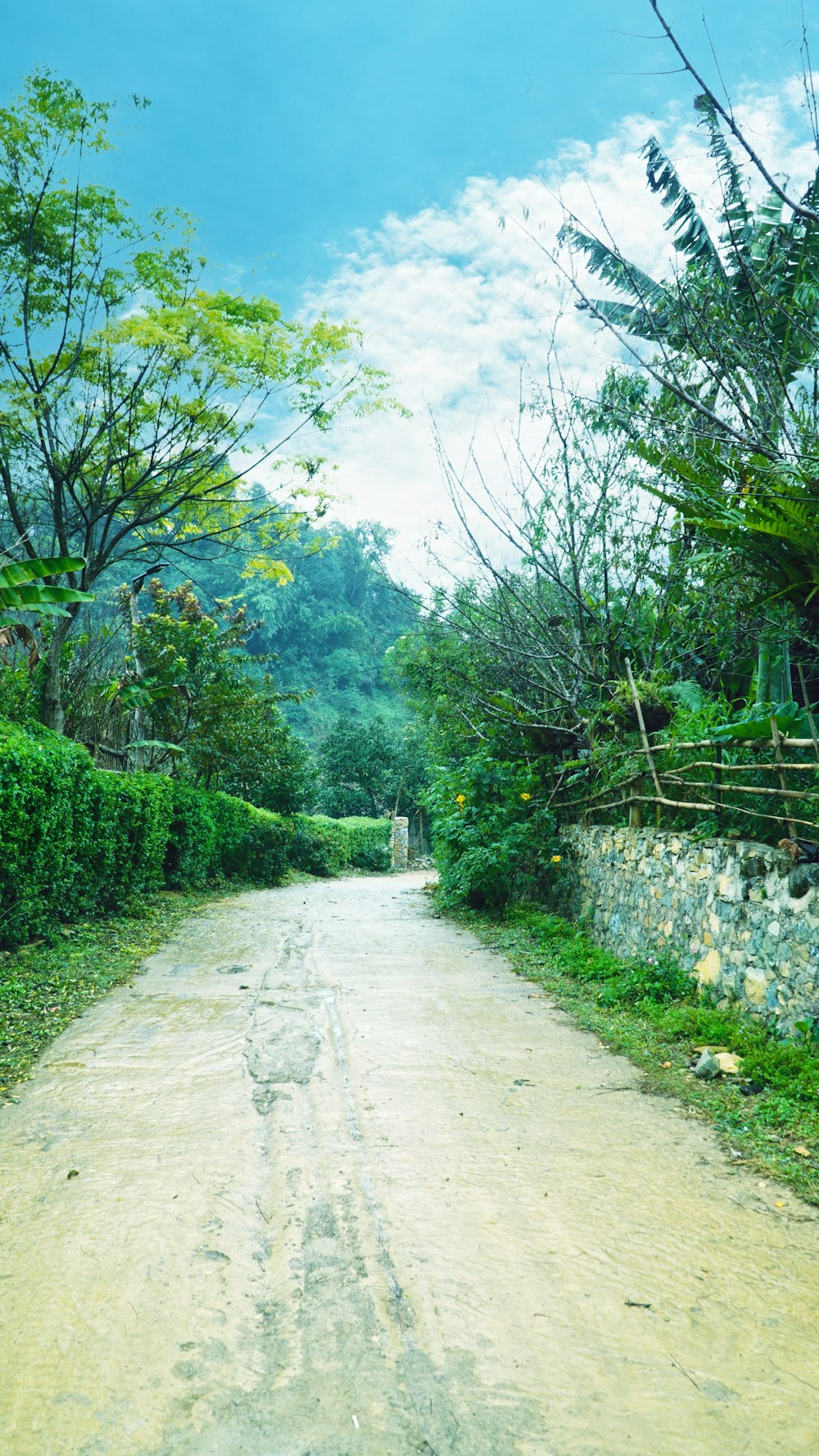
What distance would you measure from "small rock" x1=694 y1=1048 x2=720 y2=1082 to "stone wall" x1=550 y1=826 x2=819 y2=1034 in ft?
1.40

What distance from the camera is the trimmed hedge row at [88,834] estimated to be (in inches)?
276

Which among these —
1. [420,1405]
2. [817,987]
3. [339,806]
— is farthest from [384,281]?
[339,806]

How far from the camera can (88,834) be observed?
28.8 feet

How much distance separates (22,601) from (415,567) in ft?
15.1

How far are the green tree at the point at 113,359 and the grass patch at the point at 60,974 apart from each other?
3.99 meters

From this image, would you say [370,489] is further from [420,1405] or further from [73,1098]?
[420,1405]

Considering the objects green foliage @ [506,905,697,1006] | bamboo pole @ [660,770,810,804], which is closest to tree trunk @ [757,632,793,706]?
bamboo pole @ [660,770,810,804]

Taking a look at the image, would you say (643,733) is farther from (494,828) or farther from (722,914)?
(494,828)

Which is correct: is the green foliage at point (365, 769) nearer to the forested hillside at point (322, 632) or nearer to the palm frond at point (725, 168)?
the forested hillside at point (322, 632)

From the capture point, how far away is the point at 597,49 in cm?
430

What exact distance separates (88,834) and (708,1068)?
22.6ft

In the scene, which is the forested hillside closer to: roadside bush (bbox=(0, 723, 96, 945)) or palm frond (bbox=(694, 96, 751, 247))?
roadside bush (bbox=(0, 723, 96, 945))

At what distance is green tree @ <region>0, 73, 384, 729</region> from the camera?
399 inches

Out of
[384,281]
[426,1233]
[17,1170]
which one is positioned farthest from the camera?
[384,281]
